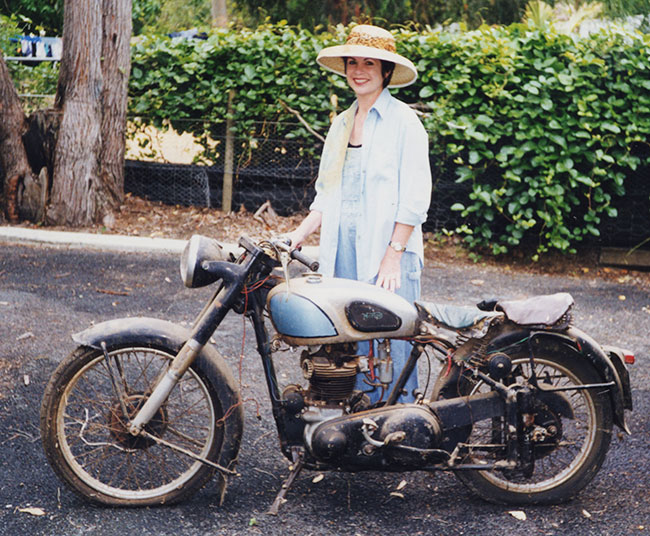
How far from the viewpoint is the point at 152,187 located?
9.79 meters

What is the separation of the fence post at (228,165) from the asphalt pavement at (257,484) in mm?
2981

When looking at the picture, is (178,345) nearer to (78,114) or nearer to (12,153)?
(78,114)

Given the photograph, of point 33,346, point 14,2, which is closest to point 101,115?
point 33,346

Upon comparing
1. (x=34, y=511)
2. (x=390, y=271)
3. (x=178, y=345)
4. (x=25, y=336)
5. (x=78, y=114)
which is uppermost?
(x=78, y=114)

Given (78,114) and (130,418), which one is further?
(78,114)

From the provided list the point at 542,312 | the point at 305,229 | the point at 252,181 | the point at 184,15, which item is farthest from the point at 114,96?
the point at 184,15

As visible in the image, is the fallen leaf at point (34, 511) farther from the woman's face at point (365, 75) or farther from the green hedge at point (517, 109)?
the green hedge at point (517, 109)

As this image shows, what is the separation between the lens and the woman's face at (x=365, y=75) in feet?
12.4

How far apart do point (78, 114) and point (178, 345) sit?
630 centimetres

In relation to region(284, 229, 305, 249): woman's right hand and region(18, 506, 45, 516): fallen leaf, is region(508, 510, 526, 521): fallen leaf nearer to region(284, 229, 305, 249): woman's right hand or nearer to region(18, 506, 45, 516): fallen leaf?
region(284, 229, 305, 249): woman's right hand

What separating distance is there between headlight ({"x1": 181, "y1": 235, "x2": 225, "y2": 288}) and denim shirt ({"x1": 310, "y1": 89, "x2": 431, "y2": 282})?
0.77m

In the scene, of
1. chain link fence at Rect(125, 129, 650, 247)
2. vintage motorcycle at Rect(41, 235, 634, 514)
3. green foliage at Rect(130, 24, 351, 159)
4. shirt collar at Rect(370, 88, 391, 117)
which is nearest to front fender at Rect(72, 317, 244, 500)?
vintage motorcycle at Rect(41, 235, 634, 514)

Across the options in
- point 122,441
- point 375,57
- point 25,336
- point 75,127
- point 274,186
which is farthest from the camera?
point 274,186

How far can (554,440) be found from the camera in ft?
11.4
